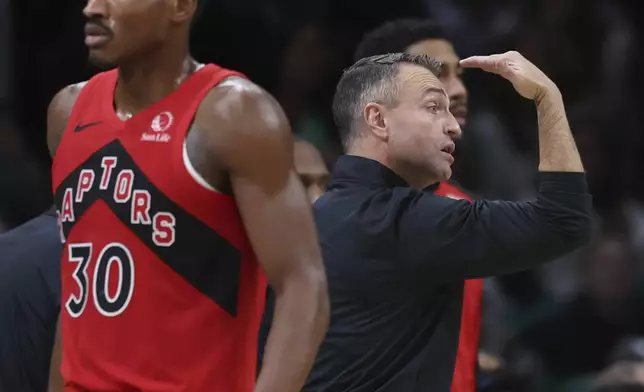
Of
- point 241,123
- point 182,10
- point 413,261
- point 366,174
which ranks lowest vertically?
point 413,261

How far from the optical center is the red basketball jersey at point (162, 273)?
103 inches

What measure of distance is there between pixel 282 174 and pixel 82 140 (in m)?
0.46

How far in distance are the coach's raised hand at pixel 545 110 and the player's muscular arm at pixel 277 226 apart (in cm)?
69

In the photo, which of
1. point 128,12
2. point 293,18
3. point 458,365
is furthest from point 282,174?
point 293,18

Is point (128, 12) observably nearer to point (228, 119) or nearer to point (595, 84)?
point (228, 119)

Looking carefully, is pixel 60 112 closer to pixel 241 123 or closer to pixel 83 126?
pixel 83 126

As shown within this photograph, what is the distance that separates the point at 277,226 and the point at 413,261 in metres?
0.53

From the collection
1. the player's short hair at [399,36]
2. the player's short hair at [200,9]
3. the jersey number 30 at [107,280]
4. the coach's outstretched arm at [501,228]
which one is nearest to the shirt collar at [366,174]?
the coach's outstretched arm at [501,228]

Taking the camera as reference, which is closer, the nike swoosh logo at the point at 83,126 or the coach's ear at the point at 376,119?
the nike swoosh logo at the point at 83,126

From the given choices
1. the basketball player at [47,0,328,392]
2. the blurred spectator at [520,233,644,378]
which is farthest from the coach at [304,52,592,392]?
the blurred spectator at [520,233,644,378]

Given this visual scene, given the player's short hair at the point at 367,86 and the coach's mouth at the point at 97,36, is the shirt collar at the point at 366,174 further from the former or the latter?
the coach's mouth at the point at 97,36

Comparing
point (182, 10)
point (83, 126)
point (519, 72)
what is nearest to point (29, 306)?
point (83, 126)

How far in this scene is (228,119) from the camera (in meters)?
2.57

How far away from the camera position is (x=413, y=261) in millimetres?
3006
